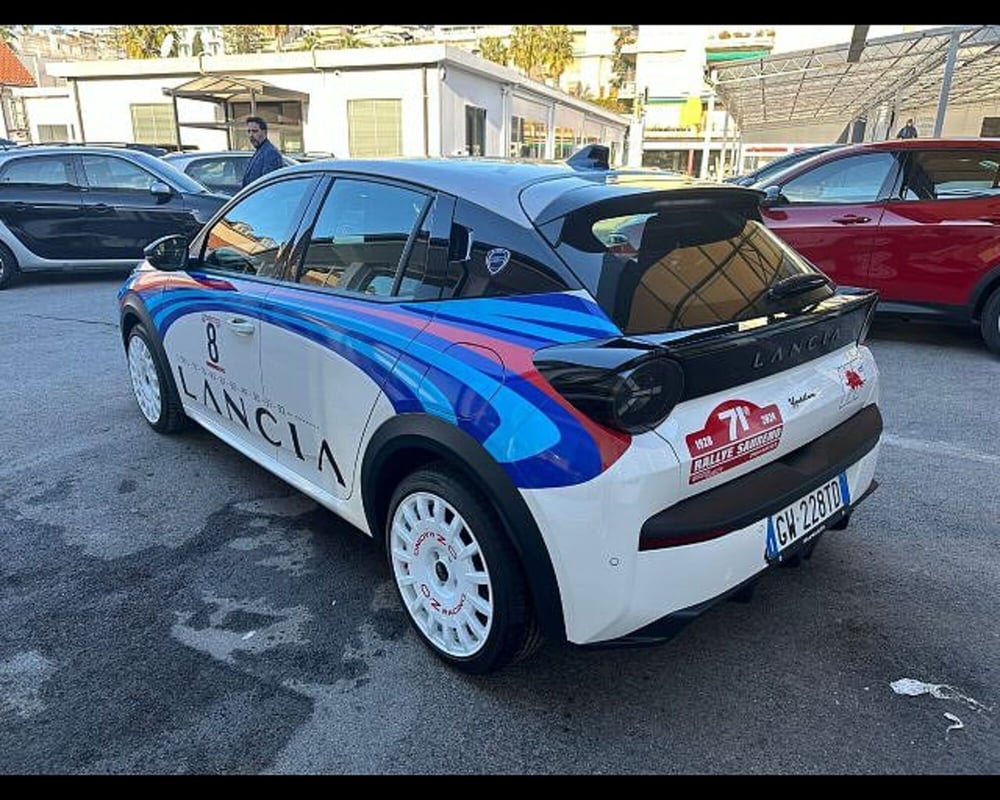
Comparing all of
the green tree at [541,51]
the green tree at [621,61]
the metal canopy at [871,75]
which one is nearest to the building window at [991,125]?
the metal canopy at [871,75]

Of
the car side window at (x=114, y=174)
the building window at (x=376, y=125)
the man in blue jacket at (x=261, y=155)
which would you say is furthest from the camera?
the building window at (x=376, y=125)

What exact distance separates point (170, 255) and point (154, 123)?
23.3 meters

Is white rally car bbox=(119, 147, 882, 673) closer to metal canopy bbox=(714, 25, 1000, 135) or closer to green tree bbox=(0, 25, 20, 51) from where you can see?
metal canopy bbox=(714, 25, 1000, 135)

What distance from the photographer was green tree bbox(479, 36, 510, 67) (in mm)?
46344

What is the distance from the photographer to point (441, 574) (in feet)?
7.59

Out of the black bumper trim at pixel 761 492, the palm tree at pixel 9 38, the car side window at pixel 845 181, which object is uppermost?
the palm tree at pixel 9 38

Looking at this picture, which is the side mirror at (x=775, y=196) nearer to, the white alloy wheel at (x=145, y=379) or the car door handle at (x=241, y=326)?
the car door handle at (x=241, y=326)

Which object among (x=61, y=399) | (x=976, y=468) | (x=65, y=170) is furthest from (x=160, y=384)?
(x=65, y=170)

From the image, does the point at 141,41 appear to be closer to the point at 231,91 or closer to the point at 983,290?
the point at 231,91

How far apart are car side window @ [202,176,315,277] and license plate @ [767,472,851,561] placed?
84.9 inches

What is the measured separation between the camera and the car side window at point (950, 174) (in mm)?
5625

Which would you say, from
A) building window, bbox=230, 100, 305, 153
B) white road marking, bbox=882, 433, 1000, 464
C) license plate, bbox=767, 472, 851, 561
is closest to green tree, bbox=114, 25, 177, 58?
building window, bbox=230, 100, 305, 153

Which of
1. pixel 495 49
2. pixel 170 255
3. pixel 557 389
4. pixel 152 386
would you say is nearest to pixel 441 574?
pixel 557 389

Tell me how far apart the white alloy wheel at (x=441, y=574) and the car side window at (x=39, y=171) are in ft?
28.5
